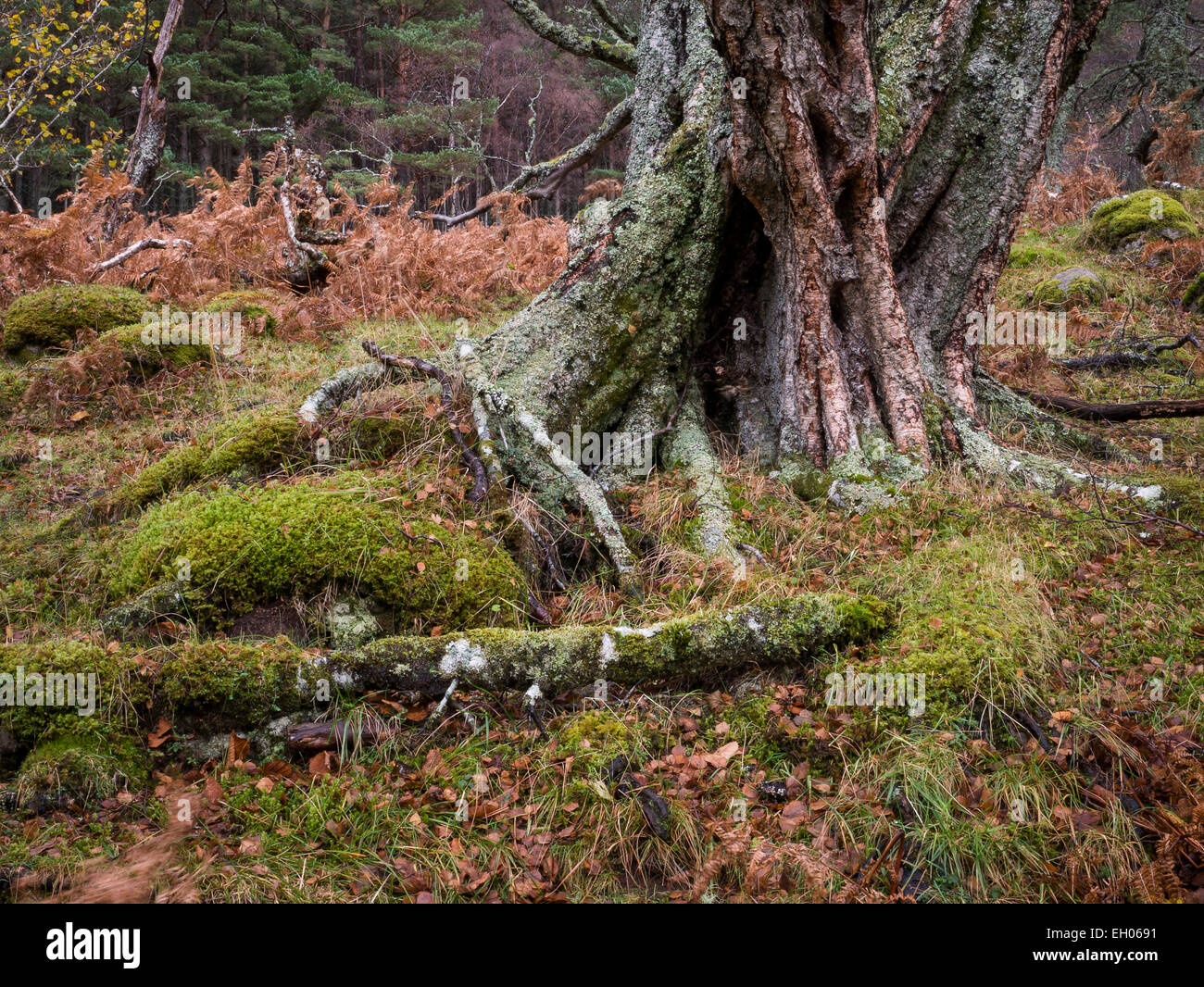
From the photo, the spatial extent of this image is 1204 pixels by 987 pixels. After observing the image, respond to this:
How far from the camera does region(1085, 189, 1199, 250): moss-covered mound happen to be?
33.3 feet

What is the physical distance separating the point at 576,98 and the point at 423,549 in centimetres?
2813

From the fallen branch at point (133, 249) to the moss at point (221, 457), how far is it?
→ 15.4 ft

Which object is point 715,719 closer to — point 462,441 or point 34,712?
point 462,441

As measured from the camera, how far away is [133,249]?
26.7 ft

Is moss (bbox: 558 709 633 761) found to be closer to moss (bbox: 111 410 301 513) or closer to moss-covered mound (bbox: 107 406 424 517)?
moss-covered mound (bbox: 107 406 424 517)

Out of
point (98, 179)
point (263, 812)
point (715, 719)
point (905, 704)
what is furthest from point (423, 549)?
point (98, 179)

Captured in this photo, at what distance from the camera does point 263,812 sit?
263 centimetres

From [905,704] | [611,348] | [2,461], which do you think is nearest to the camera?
[905,704]

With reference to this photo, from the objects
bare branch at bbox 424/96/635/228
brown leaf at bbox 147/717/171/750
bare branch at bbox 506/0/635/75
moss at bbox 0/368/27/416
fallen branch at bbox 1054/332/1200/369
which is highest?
bare branch at bbox 506/0/635/75

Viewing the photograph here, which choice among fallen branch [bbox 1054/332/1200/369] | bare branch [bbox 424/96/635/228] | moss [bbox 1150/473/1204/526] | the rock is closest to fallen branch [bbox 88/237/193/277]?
bare branch [bbox 424/96/635/228]

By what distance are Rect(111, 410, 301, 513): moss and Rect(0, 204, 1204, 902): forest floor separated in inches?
3.5

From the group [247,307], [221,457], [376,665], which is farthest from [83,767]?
[247,307]

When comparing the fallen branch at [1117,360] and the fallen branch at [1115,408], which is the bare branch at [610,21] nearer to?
the fallen branch at [1115,408]

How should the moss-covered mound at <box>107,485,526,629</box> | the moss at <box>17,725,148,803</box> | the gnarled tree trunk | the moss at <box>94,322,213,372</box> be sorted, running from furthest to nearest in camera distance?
the moss at <box>94,322,213,372</box>, the gnarled tree trunk, the moss-covered mound at <box>107,485,526,629</box>, the moss at <box>17,725,148,803</box>
